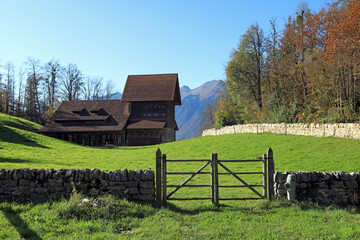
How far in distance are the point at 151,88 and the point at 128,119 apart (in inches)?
255

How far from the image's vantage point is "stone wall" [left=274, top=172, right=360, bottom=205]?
8.62 metres

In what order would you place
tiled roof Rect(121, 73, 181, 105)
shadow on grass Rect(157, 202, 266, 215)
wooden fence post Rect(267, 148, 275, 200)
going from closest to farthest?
1. shadow on grass Rect(157, 202, 266, 215)
2. wooden fence post Rect(267, 148, 275, 200)
3. tiled roof Rect(121, 73, 181, 105)

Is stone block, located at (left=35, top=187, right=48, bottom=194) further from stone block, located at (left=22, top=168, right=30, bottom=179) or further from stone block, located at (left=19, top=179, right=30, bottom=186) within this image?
stone block, located at (left=22, top=168, right=30, bottom=179)

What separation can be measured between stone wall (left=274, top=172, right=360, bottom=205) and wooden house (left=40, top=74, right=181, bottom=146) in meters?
32.6

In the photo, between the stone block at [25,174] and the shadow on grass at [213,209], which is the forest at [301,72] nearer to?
the shadow on grass at [213,209]

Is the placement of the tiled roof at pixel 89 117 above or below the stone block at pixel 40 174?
above

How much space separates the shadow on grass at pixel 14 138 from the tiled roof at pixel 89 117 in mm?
8807

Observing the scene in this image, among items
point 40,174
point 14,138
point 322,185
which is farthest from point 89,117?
point 322,185

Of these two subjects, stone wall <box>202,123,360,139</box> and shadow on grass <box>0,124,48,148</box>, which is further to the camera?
shadow on grass <box>0,124,48,148</box>

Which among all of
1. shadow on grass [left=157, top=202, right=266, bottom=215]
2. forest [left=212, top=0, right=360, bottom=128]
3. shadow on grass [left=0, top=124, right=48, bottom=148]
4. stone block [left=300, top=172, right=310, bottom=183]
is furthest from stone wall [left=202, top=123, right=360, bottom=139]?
shadow on grass [left=0, top=124, right=48, bottom=148]

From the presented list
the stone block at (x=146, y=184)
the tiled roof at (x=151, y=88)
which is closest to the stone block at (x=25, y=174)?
the stone block at (x=146, y=184)

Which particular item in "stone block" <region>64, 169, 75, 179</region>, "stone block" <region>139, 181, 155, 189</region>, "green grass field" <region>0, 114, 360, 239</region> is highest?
"stone block" <region>64, 169, 75, 179</region>

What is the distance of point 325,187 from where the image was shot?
866 centimetres

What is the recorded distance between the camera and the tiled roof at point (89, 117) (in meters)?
43.1
